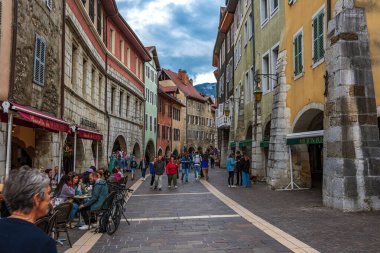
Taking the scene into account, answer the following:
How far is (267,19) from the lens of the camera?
19188mm

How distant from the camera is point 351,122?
10.5 meters

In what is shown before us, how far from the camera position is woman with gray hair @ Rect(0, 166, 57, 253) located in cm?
190

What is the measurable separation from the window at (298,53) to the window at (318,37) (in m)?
1.19

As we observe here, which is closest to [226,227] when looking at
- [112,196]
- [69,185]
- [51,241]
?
[112,196]

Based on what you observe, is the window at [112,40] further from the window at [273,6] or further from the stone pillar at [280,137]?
the stone pillar at [280,137]

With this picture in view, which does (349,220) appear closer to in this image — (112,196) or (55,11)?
(112,196)

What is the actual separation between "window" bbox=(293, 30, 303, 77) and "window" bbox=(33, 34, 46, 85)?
361 inches

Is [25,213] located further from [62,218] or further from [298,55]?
[298,55]

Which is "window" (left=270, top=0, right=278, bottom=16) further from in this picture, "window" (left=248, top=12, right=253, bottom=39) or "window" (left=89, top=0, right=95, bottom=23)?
"window" (left=89, top=0, right=95, bottom=23)

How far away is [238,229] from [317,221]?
6.82ft

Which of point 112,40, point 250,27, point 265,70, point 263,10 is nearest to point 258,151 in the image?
point 265,70

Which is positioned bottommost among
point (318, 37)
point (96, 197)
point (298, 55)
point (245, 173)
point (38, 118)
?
point (96, 197)

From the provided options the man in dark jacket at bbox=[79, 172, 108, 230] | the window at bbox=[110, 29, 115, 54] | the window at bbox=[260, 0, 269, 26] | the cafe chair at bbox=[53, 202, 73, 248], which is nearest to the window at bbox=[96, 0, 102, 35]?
the window at bbox=[110, 29, 115, 54]

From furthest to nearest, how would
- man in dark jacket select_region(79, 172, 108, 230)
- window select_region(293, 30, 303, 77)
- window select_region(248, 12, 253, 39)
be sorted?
window select_region(248, 12, 253, 39), window select_region(293, 30, 303, 77), man in dark jacket select_region(79, 172, 108, 230)
